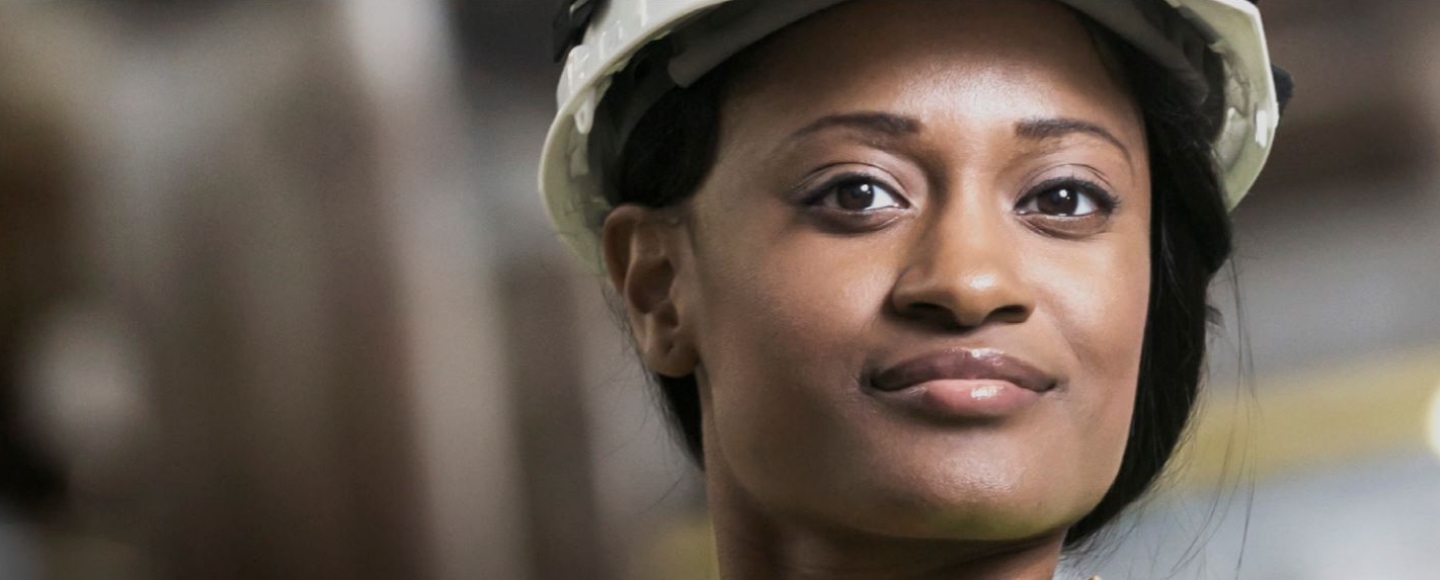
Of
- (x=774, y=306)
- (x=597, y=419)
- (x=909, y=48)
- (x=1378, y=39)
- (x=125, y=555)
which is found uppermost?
(x=1378, y=39)

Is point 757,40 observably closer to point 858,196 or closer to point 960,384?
point 858,196

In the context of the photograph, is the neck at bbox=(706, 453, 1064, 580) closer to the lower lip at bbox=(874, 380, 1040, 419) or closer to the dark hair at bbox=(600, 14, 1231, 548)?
the lower lip at bbox=(874, 380, 1040, 419)

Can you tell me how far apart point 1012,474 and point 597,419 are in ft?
5.06

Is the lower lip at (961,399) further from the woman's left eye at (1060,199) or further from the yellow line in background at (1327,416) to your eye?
the yellow line in background at (1327,416)

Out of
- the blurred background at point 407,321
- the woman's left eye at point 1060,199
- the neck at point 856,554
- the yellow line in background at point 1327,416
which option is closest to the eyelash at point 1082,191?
the woman's left eye at point 1060,199

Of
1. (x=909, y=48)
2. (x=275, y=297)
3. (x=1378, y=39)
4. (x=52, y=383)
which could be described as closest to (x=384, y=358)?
(x=275, y=297)

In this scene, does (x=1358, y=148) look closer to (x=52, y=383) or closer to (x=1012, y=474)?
(x=1012, y=474)

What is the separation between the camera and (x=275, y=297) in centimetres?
228

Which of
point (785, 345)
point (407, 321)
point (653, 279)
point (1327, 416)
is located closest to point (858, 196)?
point (785, 345)

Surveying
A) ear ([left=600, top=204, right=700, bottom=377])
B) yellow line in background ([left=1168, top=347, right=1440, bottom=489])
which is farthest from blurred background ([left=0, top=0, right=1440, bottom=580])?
ear ([left=600, top=204, right=700, bottom=377])

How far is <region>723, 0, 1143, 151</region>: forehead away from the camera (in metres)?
1.08

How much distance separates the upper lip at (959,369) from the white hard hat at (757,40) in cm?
26

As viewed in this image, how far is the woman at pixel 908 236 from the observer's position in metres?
1.02

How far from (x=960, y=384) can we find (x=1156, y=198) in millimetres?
319
